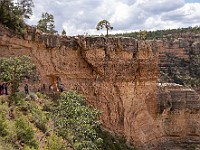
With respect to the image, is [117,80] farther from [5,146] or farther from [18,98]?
[5,146]

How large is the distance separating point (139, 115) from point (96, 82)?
4929 millimetres

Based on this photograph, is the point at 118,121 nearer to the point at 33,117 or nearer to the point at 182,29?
the point at 33,117

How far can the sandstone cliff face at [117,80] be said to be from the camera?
2867 cm

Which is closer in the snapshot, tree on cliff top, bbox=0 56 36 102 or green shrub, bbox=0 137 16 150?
green shrub, bbox=0 137 16 150

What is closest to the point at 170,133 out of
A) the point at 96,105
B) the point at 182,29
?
the point at 96,105

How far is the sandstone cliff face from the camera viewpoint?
28.7 meters

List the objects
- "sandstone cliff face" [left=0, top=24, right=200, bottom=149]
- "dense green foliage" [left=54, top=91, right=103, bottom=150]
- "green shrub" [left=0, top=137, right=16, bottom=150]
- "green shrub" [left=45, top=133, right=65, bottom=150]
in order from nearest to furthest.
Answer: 1. "green shrub" [left=0, top=137, right=16, bottom=150]
2. "green shrub" [left=45, top=133, right=65, bottom=150]
3. "dense green foliage" [left=54, top=91, right=103, bottom=150]
4. "sandstone cliff face" [left=0, top=24, right=200, bottom=149]

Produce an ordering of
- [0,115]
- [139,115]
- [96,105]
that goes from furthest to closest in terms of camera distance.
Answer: [139,115]
[96,105]
[0,115]

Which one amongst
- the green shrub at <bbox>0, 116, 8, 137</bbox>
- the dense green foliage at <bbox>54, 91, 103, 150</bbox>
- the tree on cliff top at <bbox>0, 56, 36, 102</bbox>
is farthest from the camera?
the tree on cliff top at <bbox>0, 56, 36, 102</bbox>

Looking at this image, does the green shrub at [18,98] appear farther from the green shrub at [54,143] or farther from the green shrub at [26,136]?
the green shrub at [26,136]

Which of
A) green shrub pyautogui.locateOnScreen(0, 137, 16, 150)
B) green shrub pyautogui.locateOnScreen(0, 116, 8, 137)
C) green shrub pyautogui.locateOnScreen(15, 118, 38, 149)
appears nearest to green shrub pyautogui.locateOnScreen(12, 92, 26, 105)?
green shrub pyautogui.locateOnScreen(15, 118, 38, 149)

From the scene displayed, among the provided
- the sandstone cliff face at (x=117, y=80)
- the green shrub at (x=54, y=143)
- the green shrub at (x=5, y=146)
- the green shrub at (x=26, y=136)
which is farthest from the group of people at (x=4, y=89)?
the green shrub at (x=5, y=146)

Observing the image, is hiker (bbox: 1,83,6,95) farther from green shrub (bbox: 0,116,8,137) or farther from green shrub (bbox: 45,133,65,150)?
green shrub (bbox: 0,116,8,137)

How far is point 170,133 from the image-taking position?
117 ft
